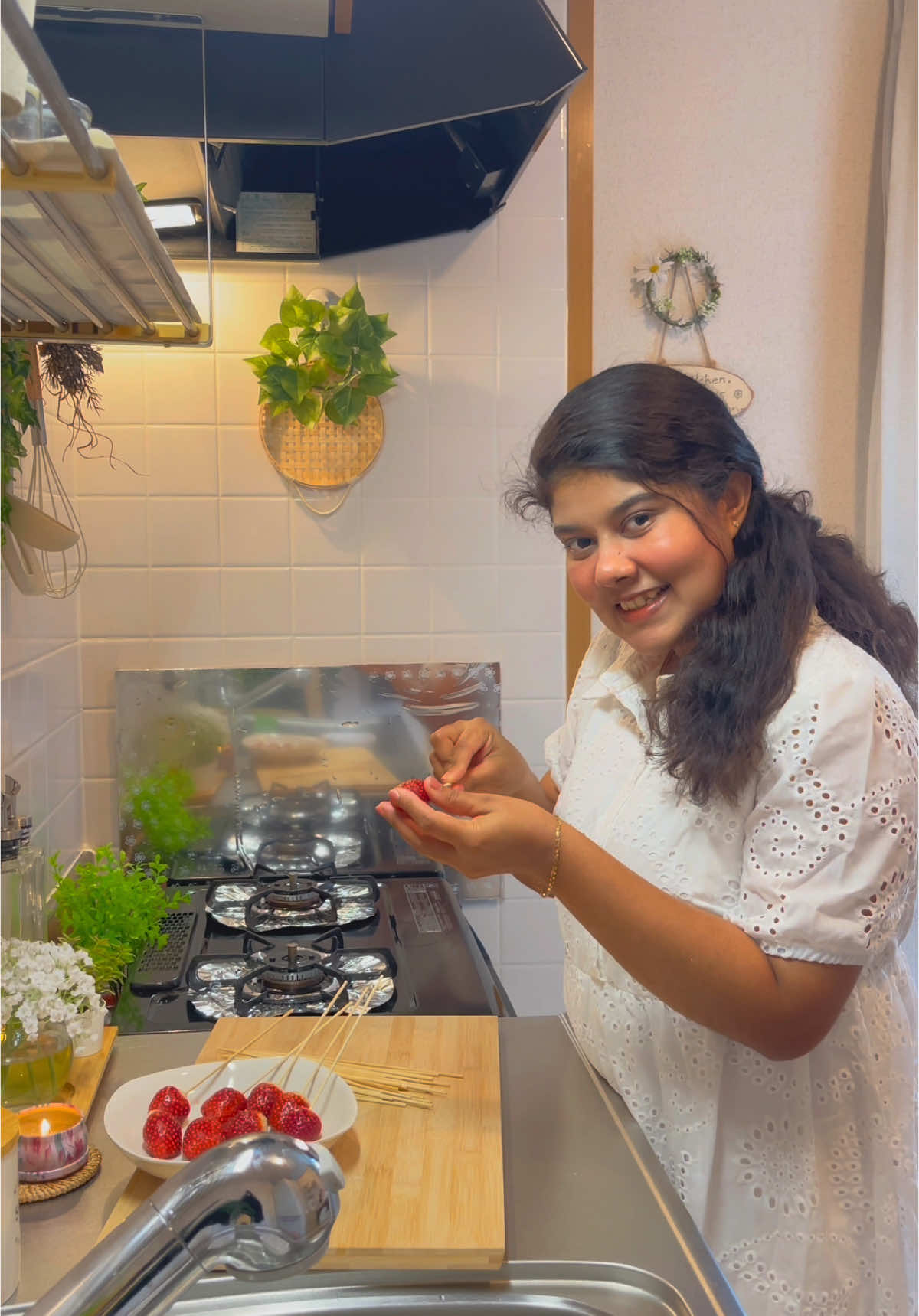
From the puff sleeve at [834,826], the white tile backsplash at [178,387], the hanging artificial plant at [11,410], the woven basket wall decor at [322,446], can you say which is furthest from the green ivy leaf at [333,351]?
the puff sleeve at [834,826]

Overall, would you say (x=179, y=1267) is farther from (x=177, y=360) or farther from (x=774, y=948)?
(x=177, y=360)

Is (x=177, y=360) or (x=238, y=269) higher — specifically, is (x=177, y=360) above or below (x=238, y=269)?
below

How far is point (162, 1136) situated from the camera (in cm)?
88

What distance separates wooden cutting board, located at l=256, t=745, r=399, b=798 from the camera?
2164mm

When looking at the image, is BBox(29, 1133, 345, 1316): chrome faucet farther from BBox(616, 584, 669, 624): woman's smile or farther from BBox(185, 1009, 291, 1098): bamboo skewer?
BBox(616, 584, 669, 624): woman's smile

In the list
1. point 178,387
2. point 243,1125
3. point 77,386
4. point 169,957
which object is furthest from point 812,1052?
point 178,387

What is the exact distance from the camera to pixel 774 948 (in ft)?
3.22

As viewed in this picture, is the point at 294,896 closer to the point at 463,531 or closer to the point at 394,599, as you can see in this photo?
the point at 394,599

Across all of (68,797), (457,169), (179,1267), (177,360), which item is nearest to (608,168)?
(457,169)

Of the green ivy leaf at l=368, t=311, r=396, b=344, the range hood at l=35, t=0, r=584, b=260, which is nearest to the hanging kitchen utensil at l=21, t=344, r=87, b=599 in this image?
the range hood at l=35, t=0, r=584, b=260

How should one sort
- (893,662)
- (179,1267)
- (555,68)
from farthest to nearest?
(555,68)
(893,662)
(179,1267)

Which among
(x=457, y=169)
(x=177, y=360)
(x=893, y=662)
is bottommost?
(x=893, y=662)

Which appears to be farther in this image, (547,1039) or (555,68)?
(555,68)

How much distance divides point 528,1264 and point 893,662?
679mm
